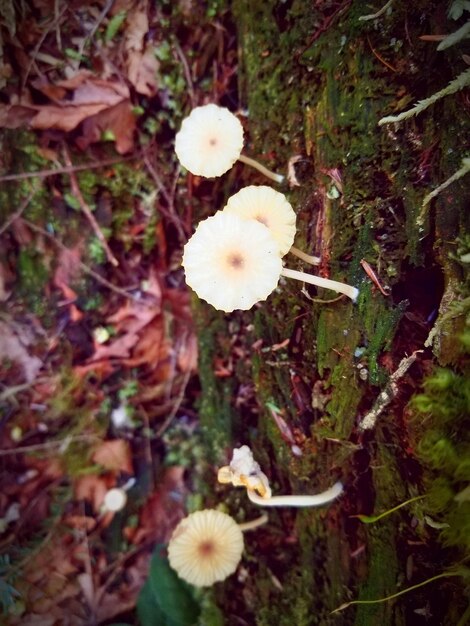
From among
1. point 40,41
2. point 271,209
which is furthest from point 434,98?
point 40,41

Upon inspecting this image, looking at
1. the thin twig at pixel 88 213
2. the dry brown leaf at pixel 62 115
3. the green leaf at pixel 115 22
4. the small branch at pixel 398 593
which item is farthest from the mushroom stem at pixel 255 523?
the green leaf at pixel 115 22

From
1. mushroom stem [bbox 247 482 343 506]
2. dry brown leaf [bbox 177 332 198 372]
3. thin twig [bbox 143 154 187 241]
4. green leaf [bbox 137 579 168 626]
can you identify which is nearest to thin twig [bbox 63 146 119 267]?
thin twig [bbox 143 154 187 241]

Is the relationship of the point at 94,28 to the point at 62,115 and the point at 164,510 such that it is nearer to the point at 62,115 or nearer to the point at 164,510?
the point at 62,115

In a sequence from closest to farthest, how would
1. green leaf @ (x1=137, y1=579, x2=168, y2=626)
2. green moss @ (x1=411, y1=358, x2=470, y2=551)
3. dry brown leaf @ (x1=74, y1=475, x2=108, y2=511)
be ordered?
green moss @ (x1=411, y1=358, x2=470, y2=551), green leaf @ (x1=137, y1=579, x2=168, y2=626), dry brown leaf @ (x1=74, y1=475, x2=108, y2=511)

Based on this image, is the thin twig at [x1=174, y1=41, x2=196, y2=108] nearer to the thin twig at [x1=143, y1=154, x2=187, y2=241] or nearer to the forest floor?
the forest floor

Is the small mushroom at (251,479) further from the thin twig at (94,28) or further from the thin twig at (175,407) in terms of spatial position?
the thin twig at (94,28)

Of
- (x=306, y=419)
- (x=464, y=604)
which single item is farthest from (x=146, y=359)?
(x=464, y=604)
